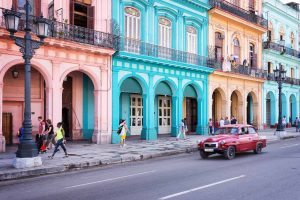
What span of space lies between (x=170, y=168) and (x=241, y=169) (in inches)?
89.5

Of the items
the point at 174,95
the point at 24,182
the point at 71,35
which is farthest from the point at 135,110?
the point at 24,182

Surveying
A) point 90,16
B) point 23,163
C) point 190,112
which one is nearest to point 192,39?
point 190,112

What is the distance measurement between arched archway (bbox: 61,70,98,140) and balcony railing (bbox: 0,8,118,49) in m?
2.40

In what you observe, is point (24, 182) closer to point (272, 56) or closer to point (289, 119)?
point (272, 56)

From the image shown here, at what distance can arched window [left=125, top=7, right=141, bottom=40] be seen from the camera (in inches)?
871

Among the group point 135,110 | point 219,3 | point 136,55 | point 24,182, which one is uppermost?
point 219,3

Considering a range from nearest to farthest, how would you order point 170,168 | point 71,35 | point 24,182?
point 24,182 < point 170,168 < point 71,35

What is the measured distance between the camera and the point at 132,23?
22.5 metres

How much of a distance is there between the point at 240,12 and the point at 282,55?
383 inches

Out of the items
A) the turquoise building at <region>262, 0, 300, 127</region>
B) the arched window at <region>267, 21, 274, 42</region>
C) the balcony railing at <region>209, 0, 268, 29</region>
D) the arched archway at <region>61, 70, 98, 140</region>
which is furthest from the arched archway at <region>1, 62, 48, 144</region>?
the arched window at <region>267, 21, 274, 42</region>

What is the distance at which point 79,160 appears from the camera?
541 inches

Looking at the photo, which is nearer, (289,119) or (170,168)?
(170,168)

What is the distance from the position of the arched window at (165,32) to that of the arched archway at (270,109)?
17007 mm

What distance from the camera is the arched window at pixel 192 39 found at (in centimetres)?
2672
